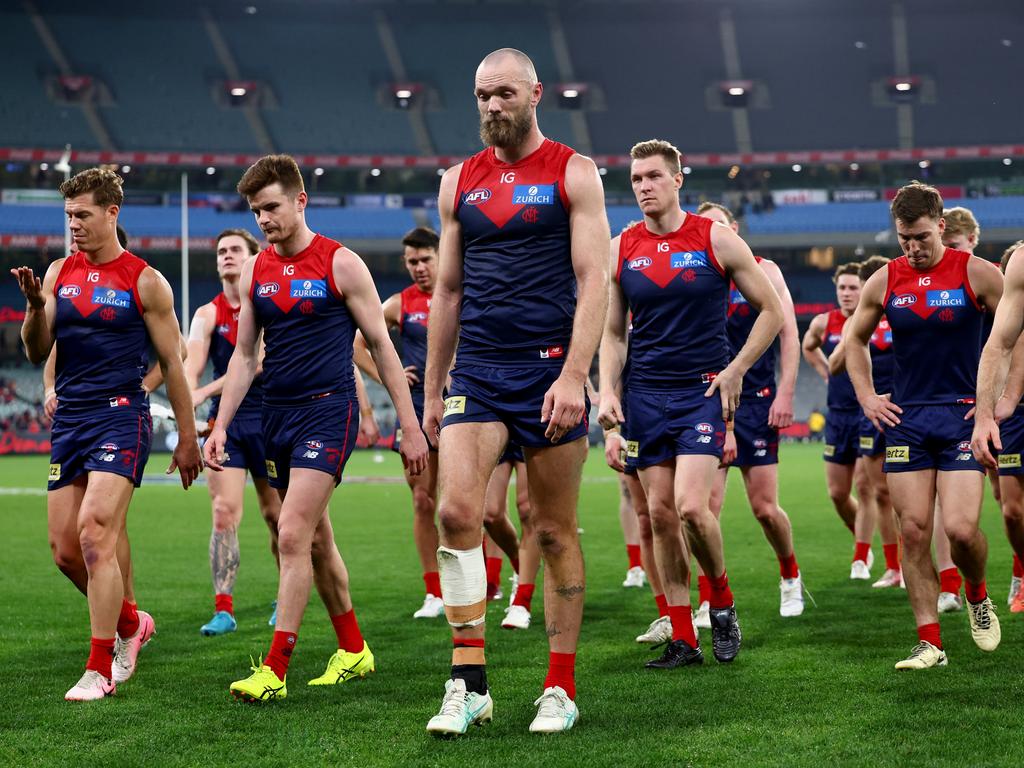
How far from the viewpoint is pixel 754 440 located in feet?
28.1

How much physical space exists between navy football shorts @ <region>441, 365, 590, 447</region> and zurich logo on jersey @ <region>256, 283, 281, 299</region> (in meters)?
1.57

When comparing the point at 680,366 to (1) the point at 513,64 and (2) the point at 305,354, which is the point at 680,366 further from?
(1) the point at 513,64

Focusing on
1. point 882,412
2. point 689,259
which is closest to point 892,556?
point 882,412

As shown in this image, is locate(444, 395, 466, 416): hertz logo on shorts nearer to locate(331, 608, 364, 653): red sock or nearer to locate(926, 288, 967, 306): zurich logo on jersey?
locate(331, 608, 364, 653): red sock

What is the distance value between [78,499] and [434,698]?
2.13 meters

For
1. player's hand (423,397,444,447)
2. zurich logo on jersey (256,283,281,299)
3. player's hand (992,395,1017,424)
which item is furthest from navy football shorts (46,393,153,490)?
player's hand (992,395,1017,424)

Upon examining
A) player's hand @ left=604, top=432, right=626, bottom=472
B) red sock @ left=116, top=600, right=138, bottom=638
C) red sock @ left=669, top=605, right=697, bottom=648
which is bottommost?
red sock @ left=669, top=605, right=697, bottom=648

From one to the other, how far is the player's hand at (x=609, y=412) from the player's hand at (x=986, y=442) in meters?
1.78

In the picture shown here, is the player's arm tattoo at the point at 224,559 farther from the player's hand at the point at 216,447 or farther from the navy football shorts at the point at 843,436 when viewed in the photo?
the navy football shorts at the point at 843,436

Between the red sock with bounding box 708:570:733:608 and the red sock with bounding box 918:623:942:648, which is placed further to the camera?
the red sock with bounding box 708:570:733:608

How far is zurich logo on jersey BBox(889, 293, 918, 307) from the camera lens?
6504 mm

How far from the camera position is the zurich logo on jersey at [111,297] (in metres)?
6.20

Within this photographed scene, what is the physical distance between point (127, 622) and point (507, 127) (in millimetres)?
3536

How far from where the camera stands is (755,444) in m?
8.56
